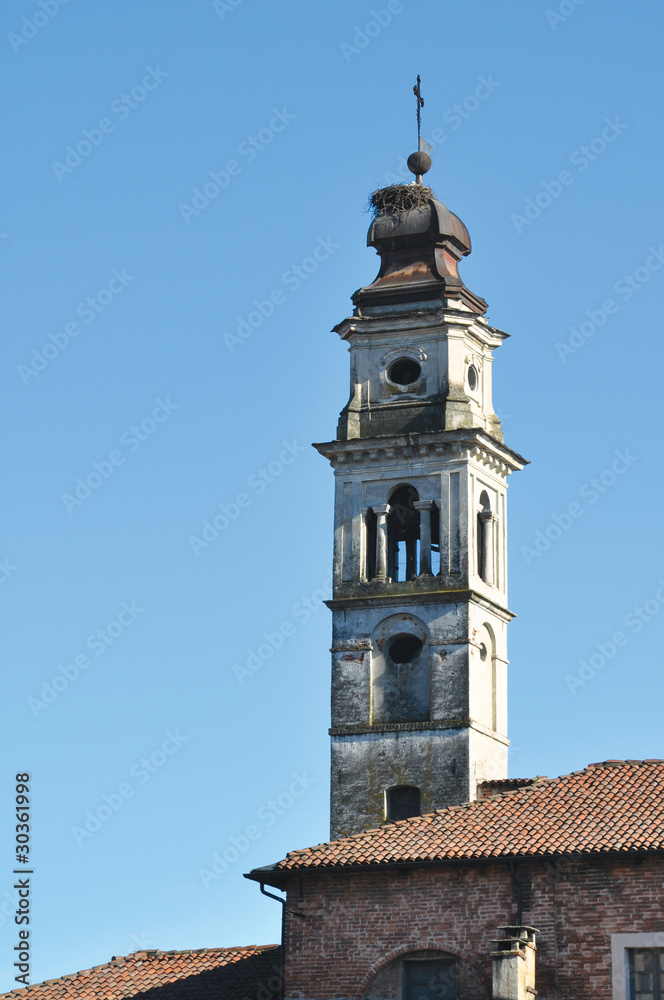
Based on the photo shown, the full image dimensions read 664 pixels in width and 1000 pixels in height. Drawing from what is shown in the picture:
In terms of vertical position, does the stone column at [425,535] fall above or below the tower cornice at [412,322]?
below

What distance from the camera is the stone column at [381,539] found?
52.4m

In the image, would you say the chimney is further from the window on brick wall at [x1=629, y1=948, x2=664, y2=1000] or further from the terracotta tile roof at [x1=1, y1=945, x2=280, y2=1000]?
the terracotta tile roof at [x1=1, y1=945, x2=280, y2=1000]

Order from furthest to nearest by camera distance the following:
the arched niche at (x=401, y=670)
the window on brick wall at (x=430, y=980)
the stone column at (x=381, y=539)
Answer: the stone column at (x=381, y=539) → the arched niche at (x=401, y=670) → the window on brick wall at (x=430, y=980)

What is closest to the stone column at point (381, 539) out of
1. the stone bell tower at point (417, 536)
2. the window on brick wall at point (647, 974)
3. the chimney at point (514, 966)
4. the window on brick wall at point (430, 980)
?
the stone bell tower at point (417, 536)

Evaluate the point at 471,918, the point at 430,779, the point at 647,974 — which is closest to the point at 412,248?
the point at 430,779

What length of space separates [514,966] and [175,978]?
9.08 meters

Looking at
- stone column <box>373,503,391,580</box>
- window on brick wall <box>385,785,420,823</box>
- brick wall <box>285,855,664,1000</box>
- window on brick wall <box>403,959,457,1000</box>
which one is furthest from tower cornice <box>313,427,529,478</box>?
window on brick wall <box>403,959,457,1000</box>

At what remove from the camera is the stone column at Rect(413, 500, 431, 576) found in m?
52.2

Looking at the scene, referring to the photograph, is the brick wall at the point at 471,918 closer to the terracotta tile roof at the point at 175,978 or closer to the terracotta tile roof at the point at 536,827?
the terracotta tile roof at the point at 536,827

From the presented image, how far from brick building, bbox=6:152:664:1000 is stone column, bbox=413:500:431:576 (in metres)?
0.05

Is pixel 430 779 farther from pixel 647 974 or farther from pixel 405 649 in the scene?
pixel 647 974

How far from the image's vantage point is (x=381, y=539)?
52.6 meters

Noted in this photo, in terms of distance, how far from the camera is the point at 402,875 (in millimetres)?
41000

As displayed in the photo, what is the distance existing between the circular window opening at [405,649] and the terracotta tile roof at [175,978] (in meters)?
9.01
